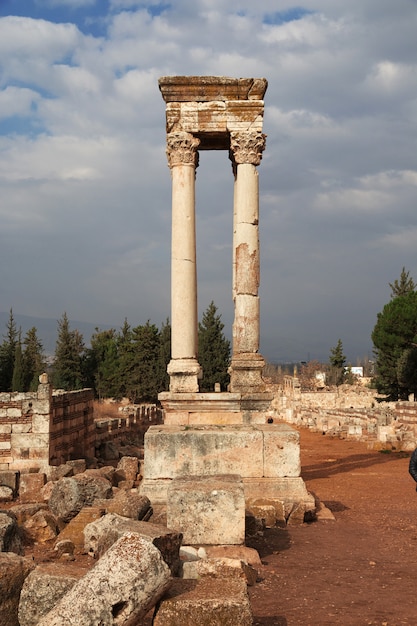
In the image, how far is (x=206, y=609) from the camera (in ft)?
16.3

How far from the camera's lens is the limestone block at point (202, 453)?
34.3 ft

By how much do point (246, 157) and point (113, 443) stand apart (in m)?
13.0

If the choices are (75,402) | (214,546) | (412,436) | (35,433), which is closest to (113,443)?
(75,402)

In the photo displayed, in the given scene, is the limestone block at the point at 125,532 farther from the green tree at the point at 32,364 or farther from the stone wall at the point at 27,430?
the green tree at the point at 32,364

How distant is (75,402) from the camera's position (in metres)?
19.5

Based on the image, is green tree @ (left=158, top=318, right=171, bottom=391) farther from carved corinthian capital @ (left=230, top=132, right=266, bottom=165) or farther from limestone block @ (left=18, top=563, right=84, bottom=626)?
limestone block @ (left=18, top=563, right=84, bottom=626)

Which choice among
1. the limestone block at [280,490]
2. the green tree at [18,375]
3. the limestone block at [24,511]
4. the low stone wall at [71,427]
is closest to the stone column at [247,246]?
the limestone block at [280,490]

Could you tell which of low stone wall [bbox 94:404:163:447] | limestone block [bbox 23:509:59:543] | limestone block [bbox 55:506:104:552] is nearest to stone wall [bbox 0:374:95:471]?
low stone wall [bbox 94:404:163:447]

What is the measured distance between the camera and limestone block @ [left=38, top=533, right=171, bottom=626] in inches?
188

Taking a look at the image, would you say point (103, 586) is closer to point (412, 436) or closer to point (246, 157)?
point (246, 157)

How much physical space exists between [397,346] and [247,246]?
32.6 metres

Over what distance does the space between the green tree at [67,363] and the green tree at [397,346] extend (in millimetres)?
23712

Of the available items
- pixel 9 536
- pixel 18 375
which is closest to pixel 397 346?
pixel 18 375

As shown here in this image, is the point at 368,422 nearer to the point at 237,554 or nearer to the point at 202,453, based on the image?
the point at 202,453
